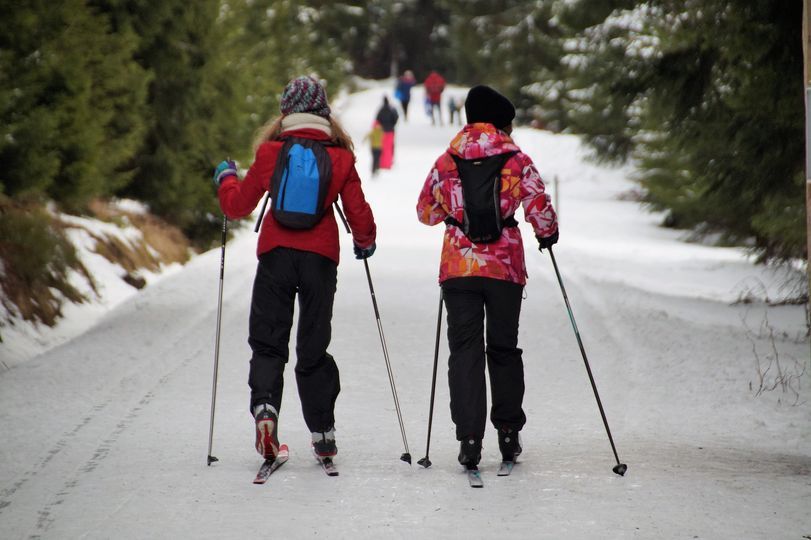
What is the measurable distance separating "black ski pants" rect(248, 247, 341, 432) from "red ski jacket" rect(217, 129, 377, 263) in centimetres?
6

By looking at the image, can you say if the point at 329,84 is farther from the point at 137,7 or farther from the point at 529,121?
the point at 137,7

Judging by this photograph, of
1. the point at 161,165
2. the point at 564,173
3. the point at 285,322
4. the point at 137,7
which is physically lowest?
the point at 564,173

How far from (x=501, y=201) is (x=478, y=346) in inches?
31.5

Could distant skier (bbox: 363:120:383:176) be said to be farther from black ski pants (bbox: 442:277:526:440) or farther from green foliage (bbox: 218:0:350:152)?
black ski pants (bbox: 442:277:526:440)

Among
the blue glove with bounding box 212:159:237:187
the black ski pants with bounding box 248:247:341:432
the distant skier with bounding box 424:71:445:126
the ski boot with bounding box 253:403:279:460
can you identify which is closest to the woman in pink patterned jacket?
the black ski pants with bounding box 248:247:341:432

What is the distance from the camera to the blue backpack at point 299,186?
6250mm

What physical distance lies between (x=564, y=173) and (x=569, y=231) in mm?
11185

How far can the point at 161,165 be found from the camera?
1762 centimetres

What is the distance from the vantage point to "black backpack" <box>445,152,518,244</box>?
6.25 metres

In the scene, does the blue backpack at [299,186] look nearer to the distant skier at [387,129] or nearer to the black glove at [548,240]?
the black glove at [548,240]

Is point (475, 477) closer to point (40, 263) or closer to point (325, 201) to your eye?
point (325, 201)

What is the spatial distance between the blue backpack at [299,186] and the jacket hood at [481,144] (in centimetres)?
72

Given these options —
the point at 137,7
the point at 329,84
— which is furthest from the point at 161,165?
the point at 329,84

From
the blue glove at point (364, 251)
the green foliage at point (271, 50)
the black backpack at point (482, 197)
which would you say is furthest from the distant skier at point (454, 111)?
the black backpack at point (482, 197)
